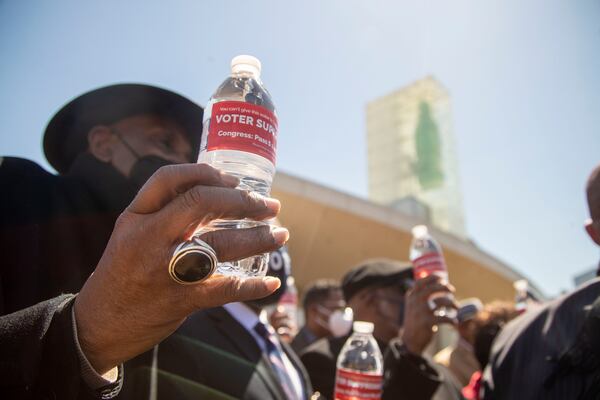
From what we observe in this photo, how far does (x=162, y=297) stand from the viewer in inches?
37.9

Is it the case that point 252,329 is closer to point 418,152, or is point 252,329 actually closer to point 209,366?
point 209,366

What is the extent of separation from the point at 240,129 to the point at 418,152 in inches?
1238

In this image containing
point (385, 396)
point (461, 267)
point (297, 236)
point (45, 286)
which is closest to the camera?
point (45, 286)

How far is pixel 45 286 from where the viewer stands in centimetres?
144

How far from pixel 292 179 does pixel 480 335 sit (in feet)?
26.2

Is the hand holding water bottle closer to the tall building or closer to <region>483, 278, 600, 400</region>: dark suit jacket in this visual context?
→ <region>483, 278, 600, 400</region>: dark suit jacket

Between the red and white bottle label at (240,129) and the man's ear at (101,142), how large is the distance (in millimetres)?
1376

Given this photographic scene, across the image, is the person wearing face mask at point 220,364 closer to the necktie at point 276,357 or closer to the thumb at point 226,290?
the necktie at point 276,357

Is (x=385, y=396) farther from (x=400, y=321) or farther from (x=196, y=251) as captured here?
(x=196, y=251)

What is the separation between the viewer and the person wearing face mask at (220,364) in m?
1.58

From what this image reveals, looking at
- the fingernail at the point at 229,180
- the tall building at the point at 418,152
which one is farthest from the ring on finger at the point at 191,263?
the tall building at the point at 418,152

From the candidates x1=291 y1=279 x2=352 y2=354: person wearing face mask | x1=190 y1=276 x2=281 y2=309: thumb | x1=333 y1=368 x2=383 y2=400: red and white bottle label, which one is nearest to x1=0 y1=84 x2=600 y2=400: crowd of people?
x1=190 y1=276 x2=281 y2=309: thumb

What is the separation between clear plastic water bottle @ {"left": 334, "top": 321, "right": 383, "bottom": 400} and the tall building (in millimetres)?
26560

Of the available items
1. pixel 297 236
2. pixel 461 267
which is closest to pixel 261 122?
pixel 297 236
